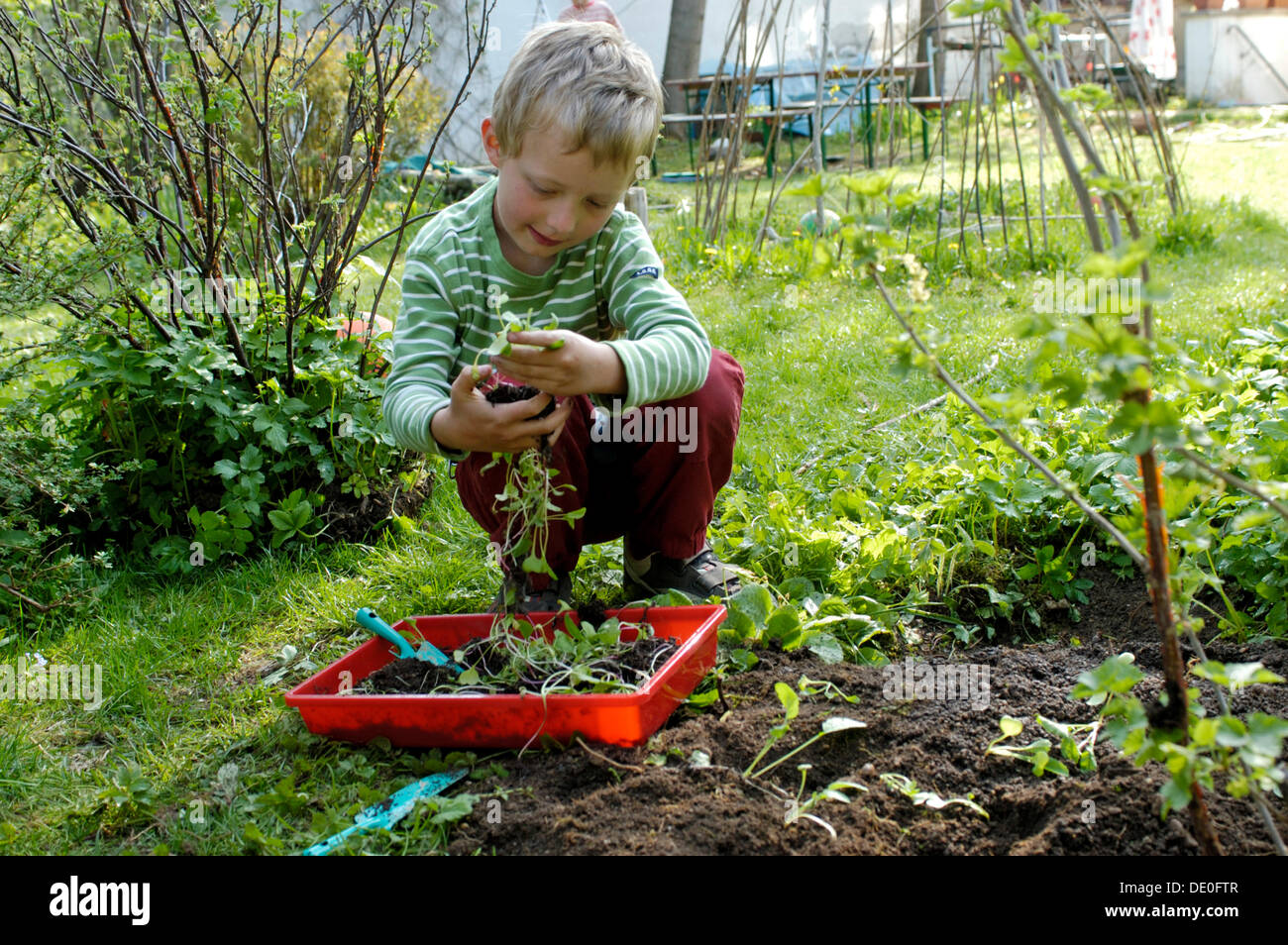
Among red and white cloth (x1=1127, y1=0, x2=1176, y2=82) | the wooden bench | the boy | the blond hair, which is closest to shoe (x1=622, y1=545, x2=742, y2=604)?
the boy

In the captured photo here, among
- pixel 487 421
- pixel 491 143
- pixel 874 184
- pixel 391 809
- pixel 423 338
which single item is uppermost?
pixel 491 143

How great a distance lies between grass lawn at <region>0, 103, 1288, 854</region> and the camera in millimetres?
1645

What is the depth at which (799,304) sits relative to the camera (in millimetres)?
4867

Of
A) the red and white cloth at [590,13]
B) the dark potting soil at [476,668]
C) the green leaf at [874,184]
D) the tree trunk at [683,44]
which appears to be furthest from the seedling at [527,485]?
the tree trunk at [683,44]

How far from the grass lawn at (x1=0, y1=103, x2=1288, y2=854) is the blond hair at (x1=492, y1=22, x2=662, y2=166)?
703mm

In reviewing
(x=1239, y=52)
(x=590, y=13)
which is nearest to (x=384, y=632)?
(x=590, y=13)

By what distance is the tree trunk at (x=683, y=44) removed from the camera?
1236 cm

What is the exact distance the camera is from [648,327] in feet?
6.55

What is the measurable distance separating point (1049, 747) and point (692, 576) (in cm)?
85

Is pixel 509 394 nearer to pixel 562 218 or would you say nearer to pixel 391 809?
pixel 562 218

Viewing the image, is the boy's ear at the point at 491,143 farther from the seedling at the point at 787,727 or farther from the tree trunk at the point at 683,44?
the tree trunk at the point at 683,44

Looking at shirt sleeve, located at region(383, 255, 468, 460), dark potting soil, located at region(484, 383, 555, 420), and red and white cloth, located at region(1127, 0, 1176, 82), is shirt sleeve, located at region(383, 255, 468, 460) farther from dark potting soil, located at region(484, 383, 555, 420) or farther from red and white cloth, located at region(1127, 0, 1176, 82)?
red and white cloth, located at region(1127, 0, 1176, 82)

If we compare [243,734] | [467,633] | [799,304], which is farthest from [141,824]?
[799,304]
